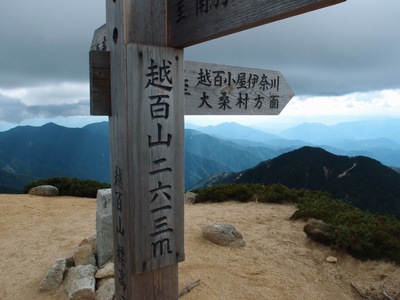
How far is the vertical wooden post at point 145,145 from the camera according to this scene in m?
2.26

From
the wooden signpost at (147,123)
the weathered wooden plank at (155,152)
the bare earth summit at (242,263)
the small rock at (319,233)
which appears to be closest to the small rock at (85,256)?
the bare earth summit at (242,263)

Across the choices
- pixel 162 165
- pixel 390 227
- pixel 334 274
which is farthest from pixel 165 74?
pixel 390 227

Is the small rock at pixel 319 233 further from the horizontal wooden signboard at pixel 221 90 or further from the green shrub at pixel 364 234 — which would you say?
the horizontal wooden signboard at pixel 221 90

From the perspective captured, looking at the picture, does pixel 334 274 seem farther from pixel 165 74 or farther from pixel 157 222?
pixel 165 74

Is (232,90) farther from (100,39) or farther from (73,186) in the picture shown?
(73,186)

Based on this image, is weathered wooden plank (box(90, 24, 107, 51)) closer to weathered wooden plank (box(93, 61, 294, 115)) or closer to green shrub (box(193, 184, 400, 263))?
weathered wooden plank (box(93, 61, 294, 115))

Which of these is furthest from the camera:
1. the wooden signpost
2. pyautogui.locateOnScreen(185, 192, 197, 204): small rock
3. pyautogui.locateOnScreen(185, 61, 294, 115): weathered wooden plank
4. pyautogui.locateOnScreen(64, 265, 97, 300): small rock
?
pyautogui.locateOnScreen(185, 192, 197, 204): small rock

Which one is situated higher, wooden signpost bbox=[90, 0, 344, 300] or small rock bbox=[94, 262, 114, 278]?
wooden signpost bbox=[90, 0, 344, 300]

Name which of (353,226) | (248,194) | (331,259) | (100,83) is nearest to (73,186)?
(248,194)

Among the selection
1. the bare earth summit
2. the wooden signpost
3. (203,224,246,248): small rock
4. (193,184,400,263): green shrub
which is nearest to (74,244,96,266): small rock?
the bare earth summit

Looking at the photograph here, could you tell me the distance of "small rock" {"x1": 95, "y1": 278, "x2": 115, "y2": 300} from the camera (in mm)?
4168

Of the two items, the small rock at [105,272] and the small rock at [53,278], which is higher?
the small rock at [105,272]

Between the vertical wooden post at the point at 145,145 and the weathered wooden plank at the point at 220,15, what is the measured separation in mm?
123

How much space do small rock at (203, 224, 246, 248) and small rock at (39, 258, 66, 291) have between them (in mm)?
2661
